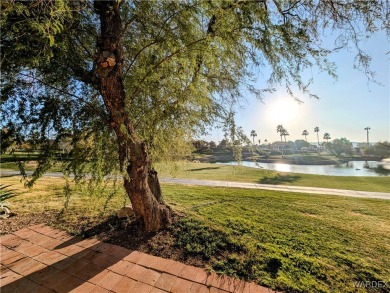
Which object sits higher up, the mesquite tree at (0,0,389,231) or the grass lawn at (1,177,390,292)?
the mesquite tree at (0,0,389,231)

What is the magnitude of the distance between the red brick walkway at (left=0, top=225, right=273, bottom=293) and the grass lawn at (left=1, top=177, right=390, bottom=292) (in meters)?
0.38

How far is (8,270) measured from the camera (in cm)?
300

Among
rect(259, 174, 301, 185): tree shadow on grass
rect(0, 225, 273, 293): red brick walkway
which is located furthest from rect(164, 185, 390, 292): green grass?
rect(259, 174, 301, 185): tree shadow on grass

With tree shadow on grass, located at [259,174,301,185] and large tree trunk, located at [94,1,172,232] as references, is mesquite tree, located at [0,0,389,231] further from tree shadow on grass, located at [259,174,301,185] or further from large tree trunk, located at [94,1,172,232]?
tree shadow on grass, located at [259,174,301,185]

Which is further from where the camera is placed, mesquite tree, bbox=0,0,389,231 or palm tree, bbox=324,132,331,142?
palm tree, bbox=324,132,331,142

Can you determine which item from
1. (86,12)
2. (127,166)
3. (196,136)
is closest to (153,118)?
(127,166)

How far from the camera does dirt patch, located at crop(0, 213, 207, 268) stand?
334cm

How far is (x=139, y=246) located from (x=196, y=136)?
2.42m

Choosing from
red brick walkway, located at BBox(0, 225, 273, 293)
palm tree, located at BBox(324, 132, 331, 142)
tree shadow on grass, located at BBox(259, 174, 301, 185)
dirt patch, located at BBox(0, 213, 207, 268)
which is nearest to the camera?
red brick walkway, located at BBox(0, 225, 273, 293)

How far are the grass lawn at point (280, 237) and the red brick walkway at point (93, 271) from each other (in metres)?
0.38

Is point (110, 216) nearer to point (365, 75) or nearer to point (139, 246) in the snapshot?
point (139, 246)

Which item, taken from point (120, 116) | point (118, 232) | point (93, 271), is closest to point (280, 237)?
point (118, 232)

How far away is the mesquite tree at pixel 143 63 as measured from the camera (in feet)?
9.62

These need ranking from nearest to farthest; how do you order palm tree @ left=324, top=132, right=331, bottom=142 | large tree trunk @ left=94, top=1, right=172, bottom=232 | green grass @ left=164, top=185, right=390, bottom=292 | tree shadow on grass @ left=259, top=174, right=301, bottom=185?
green grass @ left=164, top=185, right=390, bottom=292 → large tree trunk @ left=94, top=1, right=172, bottom=232 → tree shadow on grass @ left=259, top=174, right=301, bottom=185 → palm tree @ left=324, top=132, right=331, bottom=142
